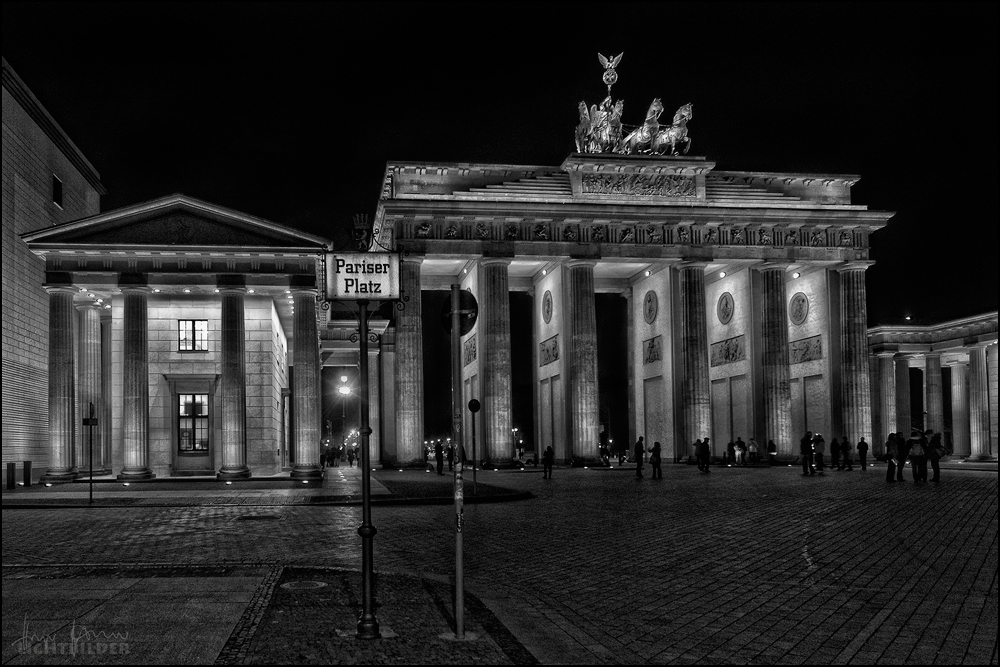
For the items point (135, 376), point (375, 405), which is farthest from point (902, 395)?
point (135, 376)

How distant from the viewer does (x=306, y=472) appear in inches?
1586

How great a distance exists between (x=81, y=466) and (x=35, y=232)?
417 inches

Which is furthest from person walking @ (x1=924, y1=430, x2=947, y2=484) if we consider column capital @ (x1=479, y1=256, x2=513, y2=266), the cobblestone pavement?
column capital @ (x1=479, y1=256, x2=513, y2=266)

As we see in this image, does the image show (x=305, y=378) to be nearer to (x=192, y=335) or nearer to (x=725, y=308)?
(x=192, y=335)

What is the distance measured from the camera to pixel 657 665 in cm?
809

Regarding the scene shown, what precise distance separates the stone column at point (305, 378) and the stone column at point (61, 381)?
29.8ft

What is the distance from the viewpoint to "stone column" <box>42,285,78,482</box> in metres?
39.8

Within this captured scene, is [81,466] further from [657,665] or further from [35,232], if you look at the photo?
[657,665]

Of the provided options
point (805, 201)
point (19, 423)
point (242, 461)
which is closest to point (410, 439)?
point (242, 461)

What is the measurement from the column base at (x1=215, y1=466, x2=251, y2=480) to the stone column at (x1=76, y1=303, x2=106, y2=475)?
576 centimetres

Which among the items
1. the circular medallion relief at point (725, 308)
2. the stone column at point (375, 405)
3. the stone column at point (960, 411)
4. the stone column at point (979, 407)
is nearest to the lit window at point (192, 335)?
the stone column at point (375, 405)

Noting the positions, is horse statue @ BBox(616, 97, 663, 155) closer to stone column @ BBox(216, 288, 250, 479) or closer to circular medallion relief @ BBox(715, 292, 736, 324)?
circular medallion relief @ BBox(715, 292, 736, 324)

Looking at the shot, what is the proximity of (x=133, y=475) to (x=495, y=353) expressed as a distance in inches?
913

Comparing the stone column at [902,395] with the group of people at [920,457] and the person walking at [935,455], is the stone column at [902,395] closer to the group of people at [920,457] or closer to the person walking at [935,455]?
the group of people at [920,457]
